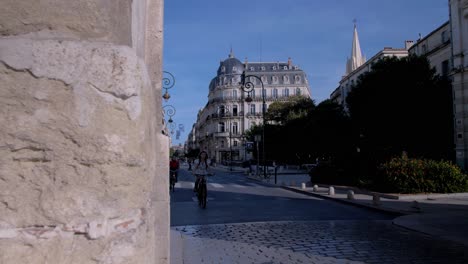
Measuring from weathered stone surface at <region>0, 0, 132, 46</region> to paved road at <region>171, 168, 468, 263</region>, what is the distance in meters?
5.03

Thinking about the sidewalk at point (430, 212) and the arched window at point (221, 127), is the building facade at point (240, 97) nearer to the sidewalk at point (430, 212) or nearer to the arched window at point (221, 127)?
the arched window at point (221, 127)

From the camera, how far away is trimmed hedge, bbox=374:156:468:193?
16.5 metres

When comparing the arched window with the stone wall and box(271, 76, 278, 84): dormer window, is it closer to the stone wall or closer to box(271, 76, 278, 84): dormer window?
box(271, 76, 278, 84): dormer window

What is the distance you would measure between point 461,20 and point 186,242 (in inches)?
1033

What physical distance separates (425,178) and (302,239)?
1113cm

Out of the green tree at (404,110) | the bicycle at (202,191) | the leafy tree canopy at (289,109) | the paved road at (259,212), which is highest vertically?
the leafy tree canopy at (289,109)

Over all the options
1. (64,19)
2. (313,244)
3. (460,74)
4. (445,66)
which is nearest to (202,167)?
(313,244)

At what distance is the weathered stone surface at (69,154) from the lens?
1.20 metres

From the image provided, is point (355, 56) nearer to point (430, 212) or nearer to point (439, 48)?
point (439, 48)

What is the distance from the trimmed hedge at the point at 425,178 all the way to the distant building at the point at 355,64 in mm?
13847

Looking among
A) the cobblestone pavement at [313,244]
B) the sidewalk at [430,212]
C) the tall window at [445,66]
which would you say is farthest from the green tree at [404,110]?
the cobblestone pavement at [313,244]

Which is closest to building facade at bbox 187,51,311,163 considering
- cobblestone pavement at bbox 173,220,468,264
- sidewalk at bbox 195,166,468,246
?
sidewalk at bbox 195,166,468,246

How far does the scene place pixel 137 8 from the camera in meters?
1.63

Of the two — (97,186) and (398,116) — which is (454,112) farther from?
(97,186)
